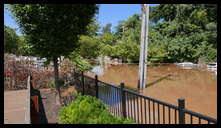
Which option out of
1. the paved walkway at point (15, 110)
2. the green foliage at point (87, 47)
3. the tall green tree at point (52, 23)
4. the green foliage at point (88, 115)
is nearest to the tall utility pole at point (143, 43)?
the green foliage at point (87, 47)

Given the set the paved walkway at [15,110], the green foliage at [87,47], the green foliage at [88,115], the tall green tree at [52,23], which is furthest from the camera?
the green foliage at [87,47]

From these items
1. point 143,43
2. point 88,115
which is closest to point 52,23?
point 88,115

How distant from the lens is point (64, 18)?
136 inches

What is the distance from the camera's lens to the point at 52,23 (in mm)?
3438

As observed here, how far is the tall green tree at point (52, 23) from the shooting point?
3309 millimetres

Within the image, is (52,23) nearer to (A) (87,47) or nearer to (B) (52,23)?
(B) (52,23)

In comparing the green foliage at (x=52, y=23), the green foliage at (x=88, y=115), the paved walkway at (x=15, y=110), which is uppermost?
the green foliage at (x=52, y=23)

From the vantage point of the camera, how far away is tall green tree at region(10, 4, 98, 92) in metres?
3.31

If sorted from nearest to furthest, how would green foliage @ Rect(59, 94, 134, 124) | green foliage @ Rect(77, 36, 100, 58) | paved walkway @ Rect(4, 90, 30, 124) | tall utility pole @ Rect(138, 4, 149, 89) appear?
green foliage @ Rect(59, 94, 134, 124)
paved walkway @ Rect(4, 90, 30, 124)
tall utility pole @ Rect(138, 4, 149, 89)
green foliage @ Rect(77, 36, 100, 58)

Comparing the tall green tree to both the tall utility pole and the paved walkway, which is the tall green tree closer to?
the paved walkway

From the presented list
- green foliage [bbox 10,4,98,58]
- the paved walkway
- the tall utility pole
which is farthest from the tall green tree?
the tall utility pole

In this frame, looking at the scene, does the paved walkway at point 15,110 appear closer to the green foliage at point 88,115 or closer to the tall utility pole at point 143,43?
the green foliage at point 88,115

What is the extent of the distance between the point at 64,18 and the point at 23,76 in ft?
12.9

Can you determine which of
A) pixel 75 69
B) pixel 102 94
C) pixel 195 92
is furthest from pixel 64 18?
pixel 195 92
